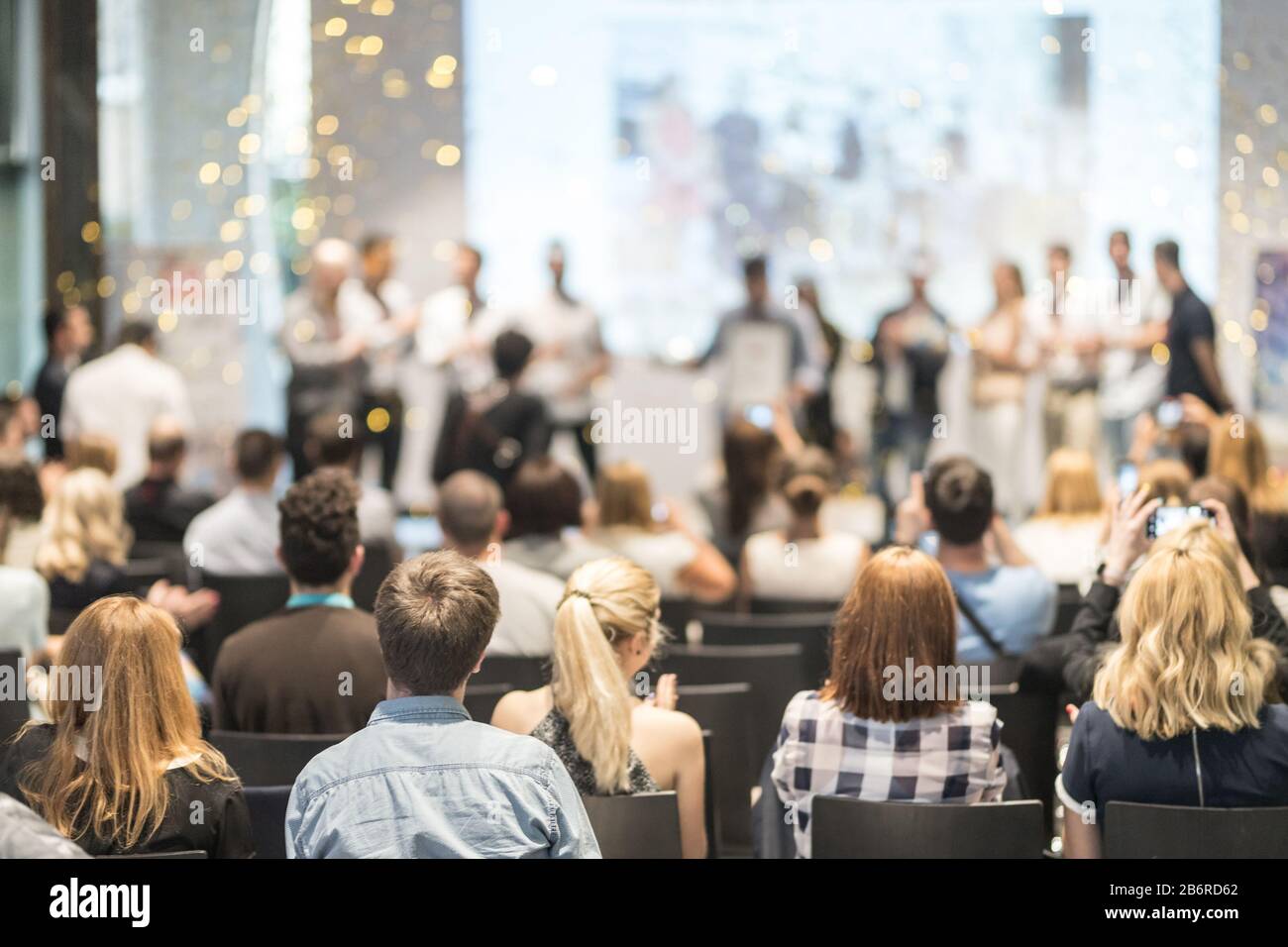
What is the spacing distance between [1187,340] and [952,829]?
530 centimetres

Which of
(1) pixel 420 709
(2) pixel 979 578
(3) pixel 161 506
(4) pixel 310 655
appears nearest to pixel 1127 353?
(2) pixel 979 578

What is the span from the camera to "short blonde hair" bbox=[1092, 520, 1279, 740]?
8.13 ft

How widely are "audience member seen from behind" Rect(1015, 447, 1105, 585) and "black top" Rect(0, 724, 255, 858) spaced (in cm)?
299

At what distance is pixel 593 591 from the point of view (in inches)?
105

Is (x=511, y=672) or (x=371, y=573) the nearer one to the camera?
(x=511, y=672)

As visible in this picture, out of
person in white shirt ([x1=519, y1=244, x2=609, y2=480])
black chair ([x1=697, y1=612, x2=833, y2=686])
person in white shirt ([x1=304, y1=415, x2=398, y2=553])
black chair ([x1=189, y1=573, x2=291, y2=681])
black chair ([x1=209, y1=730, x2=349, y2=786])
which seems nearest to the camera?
black chair ([x1=209, y1=730, x2=349, y2=786])

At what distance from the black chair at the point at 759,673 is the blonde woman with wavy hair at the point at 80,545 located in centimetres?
167

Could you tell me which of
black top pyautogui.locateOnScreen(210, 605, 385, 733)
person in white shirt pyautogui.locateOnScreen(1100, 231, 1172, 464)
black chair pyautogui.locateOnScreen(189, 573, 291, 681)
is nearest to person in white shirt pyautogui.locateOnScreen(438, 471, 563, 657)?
black top pyautogui.locateOnScreen(210, 605, 385, 733)

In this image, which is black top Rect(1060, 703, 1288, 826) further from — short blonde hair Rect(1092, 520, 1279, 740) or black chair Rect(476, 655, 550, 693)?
black chair Rect(476, 655, 550, 693)

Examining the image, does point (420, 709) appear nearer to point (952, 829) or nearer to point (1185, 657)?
point (952, 829)

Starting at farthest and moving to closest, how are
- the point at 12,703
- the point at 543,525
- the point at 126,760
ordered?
1. the point at 543,525
2. the point at 12,703
3. the point at 126,760

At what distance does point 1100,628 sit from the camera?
122 inches
